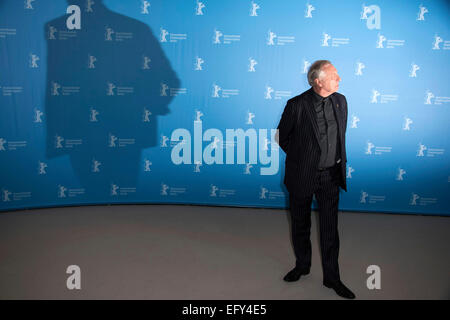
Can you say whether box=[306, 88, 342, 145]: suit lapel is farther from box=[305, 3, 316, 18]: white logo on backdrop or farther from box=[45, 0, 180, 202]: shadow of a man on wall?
box=[45, 0, 180, 202]: shadow of a man on wall

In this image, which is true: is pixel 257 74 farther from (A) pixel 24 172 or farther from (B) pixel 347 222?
(A) pixel 24 172

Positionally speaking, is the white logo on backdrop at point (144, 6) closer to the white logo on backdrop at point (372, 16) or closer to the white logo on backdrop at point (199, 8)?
the white logo on backdrop at point (199, 8)

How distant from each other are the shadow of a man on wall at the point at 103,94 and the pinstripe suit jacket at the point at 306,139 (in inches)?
84.6

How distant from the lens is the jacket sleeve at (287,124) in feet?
8.75

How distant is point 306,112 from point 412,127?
89.6 inches

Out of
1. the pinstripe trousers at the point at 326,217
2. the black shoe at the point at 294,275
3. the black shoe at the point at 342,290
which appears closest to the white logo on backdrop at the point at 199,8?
the pinstripe trousers at the point at 326,217

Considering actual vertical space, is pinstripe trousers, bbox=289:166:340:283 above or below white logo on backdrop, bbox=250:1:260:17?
below

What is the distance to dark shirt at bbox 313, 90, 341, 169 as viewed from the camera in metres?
2.59

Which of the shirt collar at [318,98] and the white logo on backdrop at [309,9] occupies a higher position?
the white logo on backdrop at [309,9]

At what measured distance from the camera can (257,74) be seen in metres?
4.36

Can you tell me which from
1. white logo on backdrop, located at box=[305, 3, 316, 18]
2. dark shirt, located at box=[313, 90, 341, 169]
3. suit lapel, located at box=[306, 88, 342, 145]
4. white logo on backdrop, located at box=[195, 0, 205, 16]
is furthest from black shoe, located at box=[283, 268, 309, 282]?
white logo on backdrop, located at box=[195, 0, 205, 16]

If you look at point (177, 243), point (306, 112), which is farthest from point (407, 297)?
point (177, 243)

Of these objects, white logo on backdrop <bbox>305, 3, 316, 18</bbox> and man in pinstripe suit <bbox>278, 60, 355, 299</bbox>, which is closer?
man in pinstripe suit <bbox>278, 60, 355, 299</bbox>

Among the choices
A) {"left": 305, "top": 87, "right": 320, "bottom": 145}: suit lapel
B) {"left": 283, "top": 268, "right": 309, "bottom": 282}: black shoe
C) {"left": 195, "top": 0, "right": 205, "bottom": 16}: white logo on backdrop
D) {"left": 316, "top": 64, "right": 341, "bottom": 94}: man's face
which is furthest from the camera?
{"left": 195, "top": 0, "right": 205, "bottom": 16}: white logo on backdrop
